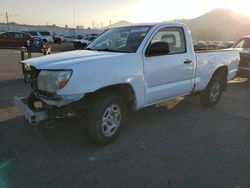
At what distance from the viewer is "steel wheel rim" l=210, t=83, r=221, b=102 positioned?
714 centimetres

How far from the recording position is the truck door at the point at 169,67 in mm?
5204

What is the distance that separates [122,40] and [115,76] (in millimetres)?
1280

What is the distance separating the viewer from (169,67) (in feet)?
18.1

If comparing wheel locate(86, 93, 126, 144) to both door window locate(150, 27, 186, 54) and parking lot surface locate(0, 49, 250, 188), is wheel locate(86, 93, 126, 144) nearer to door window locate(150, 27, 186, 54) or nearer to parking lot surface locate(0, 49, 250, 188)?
parking lot surface locate(0, 49, 250, 188)

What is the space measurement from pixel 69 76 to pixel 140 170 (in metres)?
1.61

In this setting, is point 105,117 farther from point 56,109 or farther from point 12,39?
point 12,39

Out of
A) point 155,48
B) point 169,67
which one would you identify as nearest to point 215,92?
point 169,67

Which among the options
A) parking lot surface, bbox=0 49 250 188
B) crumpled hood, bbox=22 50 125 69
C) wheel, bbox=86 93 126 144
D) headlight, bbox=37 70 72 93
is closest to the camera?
parking lot surface, bbox=0 49 250 188

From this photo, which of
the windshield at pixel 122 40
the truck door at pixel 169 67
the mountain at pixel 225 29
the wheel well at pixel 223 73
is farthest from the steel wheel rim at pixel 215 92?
the mountain at pixel 225 29

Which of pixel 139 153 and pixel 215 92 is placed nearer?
pixel 139 153

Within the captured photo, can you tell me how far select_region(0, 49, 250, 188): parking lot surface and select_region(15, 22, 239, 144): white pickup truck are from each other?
0.47 metres

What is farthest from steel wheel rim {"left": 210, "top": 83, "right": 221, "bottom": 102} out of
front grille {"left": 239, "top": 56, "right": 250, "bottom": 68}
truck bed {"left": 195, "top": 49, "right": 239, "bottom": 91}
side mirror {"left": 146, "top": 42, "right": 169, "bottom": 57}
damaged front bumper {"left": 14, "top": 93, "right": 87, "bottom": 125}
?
front grille {"left": 239, "top": 56, "right": 250, "bottom": 68}

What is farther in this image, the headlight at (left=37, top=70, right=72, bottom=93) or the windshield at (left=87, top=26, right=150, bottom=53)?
the windshield at (left=87, top=26, right=150, bottom=53)

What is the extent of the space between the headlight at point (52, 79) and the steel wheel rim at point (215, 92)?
4082mm
